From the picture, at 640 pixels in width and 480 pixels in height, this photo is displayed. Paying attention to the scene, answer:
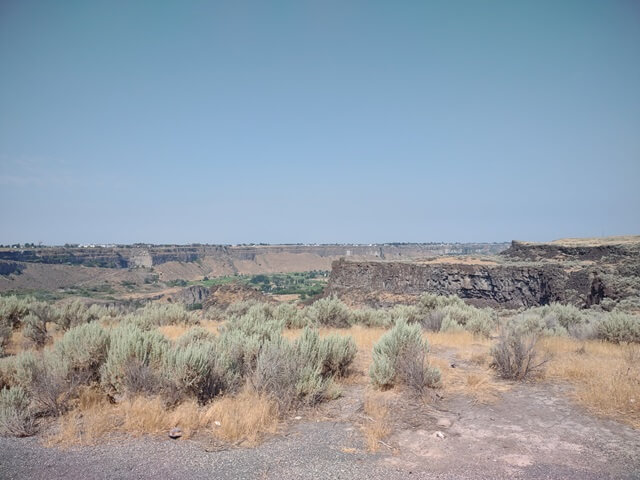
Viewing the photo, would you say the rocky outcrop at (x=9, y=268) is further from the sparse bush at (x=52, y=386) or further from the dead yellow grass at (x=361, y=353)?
the sparse bush at (x=52, y=386)

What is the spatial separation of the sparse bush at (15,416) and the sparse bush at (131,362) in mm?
→ 999

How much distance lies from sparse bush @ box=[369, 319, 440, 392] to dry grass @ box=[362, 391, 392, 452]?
47 cm

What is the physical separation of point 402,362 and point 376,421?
5.49 ft

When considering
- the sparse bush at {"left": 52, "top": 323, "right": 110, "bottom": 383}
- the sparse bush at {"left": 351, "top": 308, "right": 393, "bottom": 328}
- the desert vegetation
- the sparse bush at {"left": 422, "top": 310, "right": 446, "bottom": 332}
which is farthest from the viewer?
the sparse bush at {"left": 351, "top": 308, "right": 393, "bottom": 328}

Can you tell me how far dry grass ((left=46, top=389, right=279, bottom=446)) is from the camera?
15.2 ft

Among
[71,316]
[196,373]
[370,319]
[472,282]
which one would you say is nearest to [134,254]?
[472,282]

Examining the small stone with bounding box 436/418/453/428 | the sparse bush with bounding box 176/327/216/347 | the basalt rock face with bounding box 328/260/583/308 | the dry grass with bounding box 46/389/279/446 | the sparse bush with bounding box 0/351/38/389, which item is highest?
the sparse bush with bounding box 0/351/38/389

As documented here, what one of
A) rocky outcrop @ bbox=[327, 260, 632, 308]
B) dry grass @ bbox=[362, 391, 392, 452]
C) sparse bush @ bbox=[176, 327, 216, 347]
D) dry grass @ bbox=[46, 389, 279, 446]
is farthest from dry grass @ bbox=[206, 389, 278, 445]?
rocky outcrop @ bbox=[327, 260, 632, 308]

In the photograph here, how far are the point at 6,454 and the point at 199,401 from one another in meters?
2.23

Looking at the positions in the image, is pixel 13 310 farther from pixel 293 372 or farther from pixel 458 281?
pixel 458 281

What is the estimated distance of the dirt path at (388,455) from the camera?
3865 mm

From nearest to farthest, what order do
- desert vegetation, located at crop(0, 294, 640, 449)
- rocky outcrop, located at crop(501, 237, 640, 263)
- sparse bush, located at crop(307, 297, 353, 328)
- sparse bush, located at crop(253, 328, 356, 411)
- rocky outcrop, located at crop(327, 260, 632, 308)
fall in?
desert vegetation, located at crop(0, 294, 640, 449)
sparse bush, located at crop(253, 328, 356, 411)
sparse bush, located at crop(307, 297, 353, 328)
rocky outcrop, located at crop(327, 260, 632, 308)
rocky outcrop, located at crop(501, 237, 640, 263)

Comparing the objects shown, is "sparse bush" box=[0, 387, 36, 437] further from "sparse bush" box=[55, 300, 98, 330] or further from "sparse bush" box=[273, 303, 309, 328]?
"sparse bush" box=[273, 303, 309, 328]

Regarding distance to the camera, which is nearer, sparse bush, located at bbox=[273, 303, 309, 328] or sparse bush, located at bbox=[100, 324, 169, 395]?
sparse bush, located at bbox=[100, 324, 169, 395]
